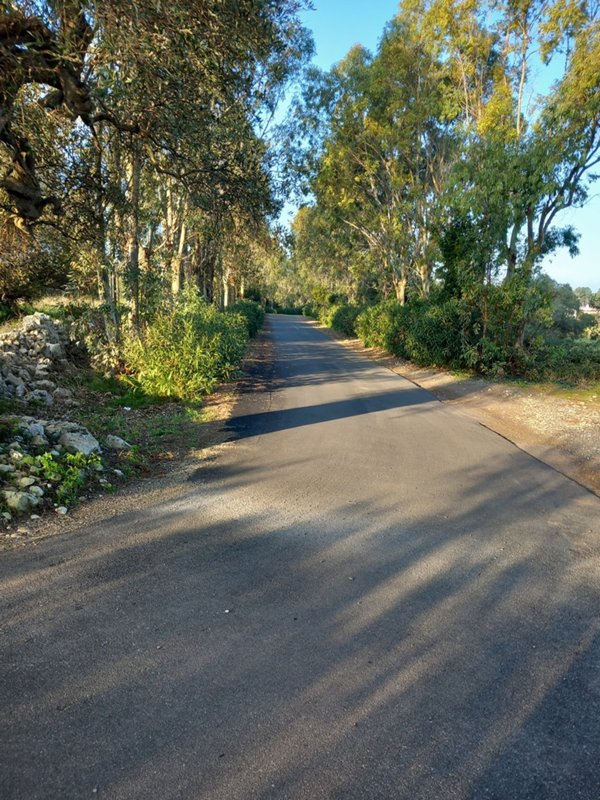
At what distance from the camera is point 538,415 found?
10.6 meters

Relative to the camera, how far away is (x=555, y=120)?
565 inches

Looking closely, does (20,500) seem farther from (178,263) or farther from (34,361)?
(178,263)

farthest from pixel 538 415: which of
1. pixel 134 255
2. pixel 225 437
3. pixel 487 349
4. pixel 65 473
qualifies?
pixel 134 255

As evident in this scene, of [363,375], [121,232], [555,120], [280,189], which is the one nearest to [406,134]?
[280,189]

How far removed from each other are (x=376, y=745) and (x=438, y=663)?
74 centimetres

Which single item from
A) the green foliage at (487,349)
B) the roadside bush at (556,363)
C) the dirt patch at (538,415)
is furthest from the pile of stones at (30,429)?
the roadside bush at (556,363)

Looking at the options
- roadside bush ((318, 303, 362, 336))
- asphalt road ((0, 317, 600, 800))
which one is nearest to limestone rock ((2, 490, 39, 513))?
asphalt road ((0, 317, 600, 800))

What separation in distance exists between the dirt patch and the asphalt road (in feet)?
6.18

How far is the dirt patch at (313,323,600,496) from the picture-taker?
766 centimetres

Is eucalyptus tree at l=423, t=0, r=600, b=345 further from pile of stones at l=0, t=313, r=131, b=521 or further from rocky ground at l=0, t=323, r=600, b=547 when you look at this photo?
pile of stones at l=0, t=313, r=131, b=521

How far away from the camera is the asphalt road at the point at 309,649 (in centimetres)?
227

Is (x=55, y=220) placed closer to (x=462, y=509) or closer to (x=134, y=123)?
(x=134, y=123)

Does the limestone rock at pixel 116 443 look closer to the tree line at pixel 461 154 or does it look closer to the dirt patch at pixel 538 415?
the dirt patch at pixel 538 415

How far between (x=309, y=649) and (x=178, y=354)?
28.6 ft
